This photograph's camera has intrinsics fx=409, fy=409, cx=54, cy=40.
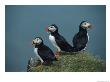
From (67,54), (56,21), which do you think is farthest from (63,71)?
(56,21)

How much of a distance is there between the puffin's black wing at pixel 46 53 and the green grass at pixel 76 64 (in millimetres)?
40

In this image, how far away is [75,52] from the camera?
2.60 meters

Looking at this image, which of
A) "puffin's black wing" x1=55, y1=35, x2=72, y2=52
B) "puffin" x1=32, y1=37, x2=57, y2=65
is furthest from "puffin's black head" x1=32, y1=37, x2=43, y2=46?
"puffin's black wing" x1=55, y1=35, x2=72, y2=52

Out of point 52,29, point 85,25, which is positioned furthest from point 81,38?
point 52,29

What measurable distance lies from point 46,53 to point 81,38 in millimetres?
241

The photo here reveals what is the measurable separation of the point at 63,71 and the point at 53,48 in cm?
16

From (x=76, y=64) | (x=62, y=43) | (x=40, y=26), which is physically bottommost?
(x=76, y=64)

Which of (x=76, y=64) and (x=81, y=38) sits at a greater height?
(x=81, y=38)

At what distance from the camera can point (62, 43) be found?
258cm

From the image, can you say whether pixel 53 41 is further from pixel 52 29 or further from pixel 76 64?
pixel 76 64

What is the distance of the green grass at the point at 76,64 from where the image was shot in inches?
101

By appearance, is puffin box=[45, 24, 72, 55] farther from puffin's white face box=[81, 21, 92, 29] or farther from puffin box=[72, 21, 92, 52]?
puffin's white face box=[81, 21, 92, 29]

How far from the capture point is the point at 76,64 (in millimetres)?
2570
